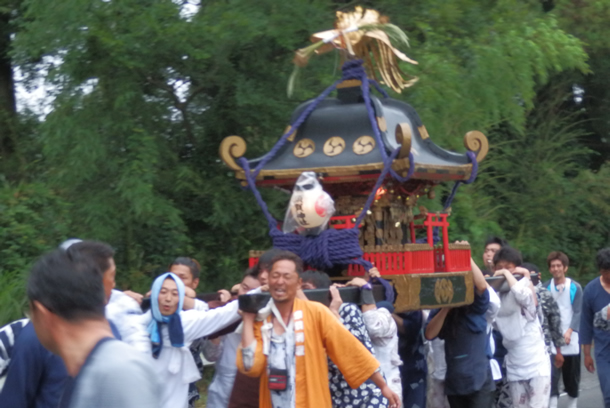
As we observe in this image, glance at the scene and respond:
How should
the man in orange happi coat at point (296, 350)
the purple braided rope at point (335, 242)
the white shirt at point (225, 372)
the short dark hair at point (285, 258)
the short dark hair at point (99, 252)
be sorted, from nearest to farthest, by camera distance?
the short dark hair at point (99, 252), the man in orange happi coat at point (296, 350), the short dark hair at point (285, 258), the purple braided rope at point (335, 242), the white shirt at point (225, 372)

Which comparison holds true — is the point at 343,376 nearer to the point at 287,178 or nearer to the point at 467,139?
the point at 287,178

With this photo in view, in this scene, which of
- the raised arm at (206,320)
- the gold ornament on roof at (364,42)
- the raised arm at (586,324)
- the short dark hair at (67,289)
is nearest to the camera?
the short dark hair at (67,289)

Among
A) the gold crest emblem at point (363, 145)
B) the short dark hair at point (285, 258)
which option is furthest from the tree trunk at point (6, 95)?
the short dark hair at point (285, 258)

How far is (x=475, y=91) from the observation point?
9727 millimetres

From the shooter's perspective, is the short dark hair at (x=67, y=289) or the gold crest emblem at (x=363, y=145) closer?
the short dark hair at (x=67, y=289)

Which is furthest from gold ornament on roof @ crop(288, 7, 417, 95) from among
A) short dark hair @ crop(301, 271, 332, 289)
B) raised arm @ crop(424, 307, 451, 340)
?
short dark hair @ crop(301, 271, 332, 289)

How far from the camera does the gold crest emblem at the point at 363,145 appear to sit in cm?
607

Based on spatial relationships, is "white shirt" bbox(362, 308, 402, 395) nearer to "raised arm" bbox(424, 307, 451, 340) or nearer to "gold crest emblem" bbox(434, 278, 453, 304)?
"gold crest emblem" bbox(434, 278, 453, 304)

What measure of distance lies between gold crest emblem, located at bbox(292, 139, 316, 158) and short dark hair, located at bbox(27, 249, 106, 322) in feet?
12.6

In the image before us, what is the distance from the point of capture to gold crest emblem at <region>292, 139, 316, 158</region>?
20.8ft

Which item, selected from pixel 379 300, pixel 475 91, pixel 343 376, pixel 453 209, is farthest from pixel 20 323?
pixel 453 209

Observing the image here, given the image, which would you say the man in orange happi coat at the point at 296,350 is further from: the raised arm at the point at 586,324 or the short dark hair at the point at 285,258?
the raised arm at the point at 586,324

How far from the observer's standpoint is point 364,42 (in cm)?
662

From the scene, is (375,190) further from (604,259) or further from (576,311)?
(576,311)
